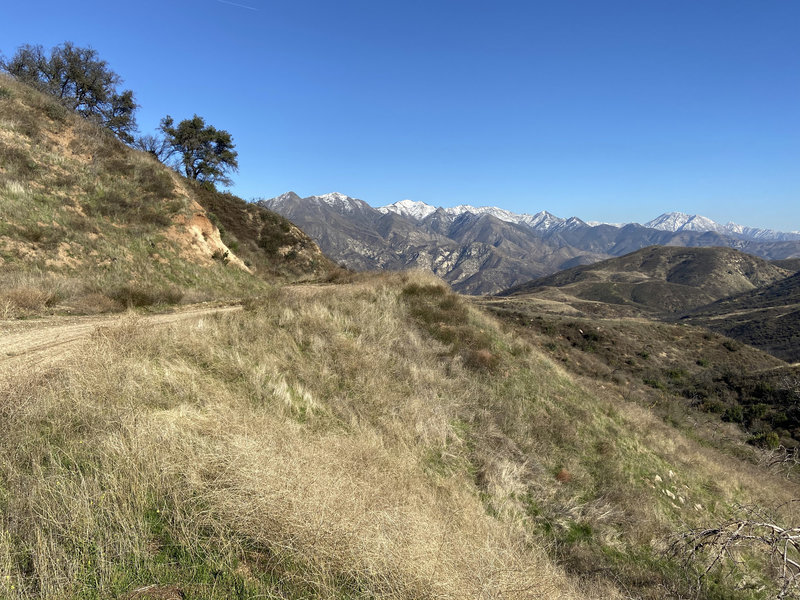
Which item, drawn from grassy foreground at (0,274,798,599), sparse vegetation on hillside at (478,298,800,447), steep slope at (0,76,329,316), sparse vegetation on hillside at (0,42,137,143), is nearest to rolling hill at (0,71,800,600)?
grassy foreground at (0,274,798,599)

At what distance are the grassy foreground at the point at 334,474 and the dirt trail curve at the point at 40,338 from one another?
0.87m

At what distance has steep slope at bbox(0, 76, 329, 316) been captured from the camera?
1334 centimetres

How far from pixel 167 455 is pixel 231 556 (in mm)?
1438

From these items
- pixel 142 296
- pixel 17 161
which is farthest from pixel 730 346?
pixel 17 161

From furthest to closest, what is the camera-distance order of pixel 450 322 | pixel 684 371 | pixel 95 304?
pixel 684 371 < pixel 450 322 < pixel 95 304

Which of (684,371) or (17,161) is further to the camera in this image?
(684,371)

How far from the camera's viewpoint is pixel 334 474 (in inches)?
185

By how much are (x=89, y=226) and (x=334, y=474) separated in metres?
20.0

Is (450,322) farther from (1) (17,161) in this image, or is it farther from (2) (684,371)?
(2) (684,371)

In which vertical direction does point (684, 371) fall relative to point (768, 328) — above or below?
above

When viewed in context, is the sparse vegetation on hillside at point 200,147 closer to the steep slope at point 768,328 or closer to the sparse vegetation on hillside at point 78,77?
the sparse vegetation on hillside at point 78,77

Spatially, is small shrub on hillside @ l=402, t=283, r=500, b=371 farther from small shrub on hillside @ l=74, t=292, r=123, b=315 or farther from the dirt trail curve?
small shrub on hillside @ l=74, t=292, r=123, b=315

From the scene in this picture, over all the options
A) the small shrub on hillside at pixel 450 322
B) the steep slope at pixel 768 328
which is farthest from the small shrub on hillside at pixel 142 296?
the steep slope at pixel 768 328

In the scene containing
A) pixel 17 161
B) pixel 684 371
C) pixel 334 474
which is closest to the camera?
pixel 334 474
